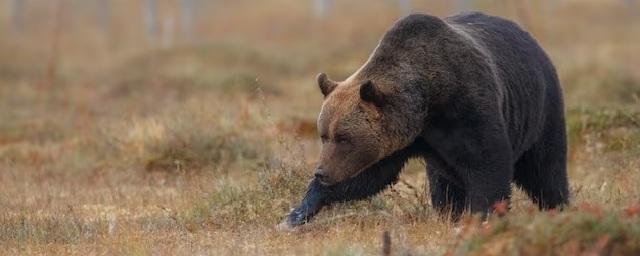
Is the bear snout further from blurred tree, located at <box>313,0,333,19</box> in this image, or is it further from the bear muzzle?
blurred tree, located at <box>313,0,333,19</box>

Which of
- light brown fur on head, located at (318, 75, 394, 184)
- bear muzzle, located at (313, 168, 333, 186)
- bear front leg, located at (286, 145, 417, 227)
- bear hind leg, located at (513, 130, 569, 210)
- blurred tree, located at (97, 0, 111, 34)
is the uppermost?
light brown fur on head, located at (318, 75, 394, 184)

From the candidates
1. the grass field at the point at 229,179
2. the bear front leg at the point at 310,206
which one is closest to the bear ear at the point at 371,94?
the grass field at the point at 229,179

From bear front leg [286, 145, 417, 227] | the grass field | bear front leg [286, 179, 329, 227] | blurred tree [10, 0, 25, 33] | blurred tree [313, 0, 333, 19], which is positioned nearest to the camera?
the grass field

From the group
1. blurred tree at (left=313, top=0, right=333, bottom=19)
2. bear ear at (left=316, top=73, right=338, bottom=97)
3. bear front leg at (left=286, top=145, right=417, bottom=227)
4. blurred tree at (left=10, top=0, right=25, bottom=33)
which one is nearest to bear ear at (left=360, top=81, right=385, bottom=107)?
bear ear at (left=316, top=73, right=338, bottom=97)

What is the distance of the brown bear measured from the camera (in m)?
7.96

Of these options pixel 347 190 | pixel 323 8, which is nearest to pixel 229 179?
pixel 347 190

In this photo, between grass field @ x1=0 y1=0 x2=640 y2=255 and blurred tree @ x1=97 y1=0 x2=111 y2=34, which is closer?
grass field @ x1=0 y1=0 x2=640 y2=255

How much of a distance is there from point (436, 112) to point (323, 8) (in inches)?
1846

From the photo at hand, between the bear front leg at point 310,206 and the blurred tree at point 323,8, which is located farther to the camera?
the blurred tree at point 323,8

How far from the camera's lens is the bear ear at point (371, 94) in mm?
7777

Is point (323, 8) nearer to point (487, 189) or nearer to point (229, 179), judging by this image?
point (229, 179)

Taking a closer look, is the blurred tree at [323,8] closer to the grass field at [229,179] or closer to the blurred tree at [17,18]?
→ the blurred tree at [17,18]

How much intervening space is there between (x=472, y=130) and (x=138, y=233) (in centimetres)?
292

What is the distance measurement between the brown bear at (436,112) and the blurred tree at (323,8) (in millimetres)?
44569
